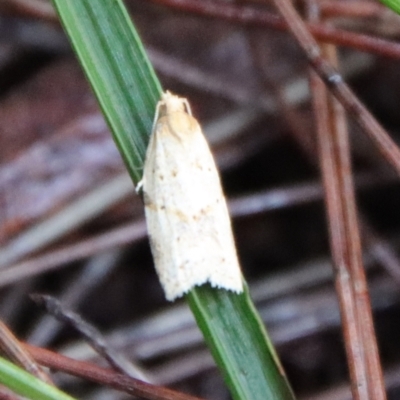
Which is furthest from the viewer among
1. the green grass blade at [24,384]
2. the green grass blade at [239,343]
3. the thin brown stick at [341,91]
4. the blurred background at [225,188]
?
the blurred background at [225,188]

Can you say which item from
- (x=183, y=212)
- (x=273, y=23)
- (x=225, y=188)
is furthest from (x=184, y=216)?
(x=225, y=188)

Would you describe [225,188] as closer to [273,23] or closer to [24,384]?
[273,23]

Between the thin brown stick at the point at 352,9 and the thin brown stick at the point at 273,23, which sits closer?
the thin brown stick at the point at 273,23

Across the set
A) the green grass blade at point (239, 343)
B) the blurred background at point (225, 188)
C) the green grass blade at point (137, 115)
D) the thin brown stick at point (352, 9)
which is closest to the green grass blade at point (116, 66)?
the green grass blade at point (137, 115)

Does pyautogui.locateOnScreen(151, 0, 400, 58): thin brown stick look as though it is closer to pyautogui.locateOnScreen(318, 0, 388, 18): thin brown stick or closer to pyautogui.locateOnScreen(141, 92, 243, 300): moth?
pyautogui.locateOnScreen(318, 0, 388, 18): thin brown stick

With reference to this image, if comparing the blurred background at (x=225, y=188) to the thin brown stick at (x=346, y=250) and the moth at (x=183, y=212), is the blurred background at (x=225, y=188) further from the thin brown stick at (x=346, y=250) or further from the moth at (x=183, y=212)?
the moth at (x=183, y=212)

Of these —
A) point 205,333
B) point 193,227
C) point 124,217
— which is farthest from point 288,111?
point 205,333

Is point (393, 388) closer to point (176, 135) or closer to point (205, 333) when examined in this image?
point (205, 333)
